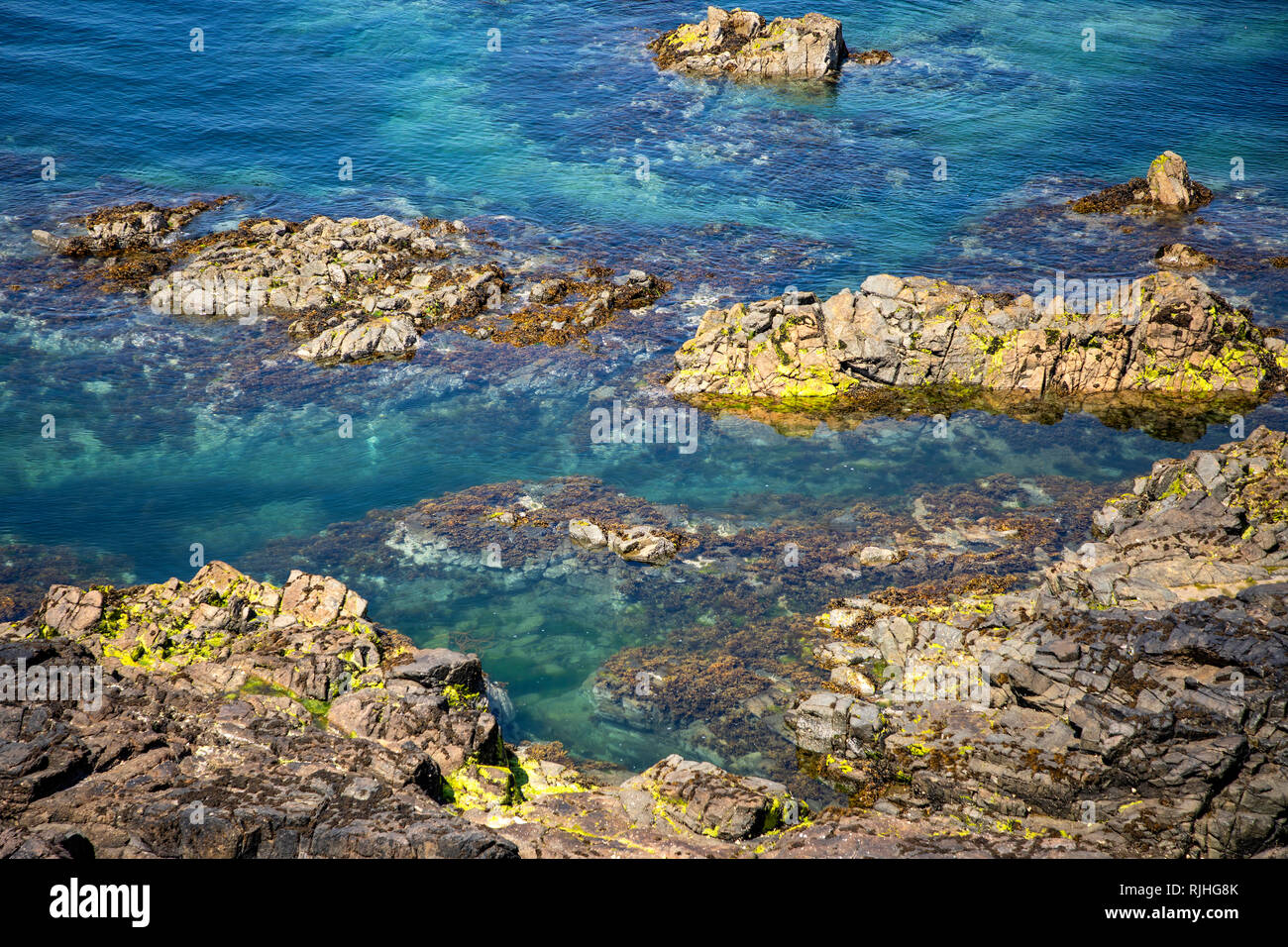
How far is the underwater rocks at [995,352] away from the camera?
144 ft

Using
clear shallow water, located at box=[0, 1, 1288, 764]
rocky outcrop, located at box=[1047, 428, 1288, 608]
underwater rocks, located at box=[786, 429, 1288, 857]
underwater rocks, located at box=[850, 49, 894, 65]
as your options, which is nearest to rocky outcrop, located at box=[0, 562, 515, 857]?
clear shallow water, located at box=[0, 1, 1288, 764]

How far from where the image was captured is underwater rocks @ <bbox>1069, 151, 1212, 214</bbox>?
59250 mm

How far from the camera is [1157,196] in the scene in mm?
59656

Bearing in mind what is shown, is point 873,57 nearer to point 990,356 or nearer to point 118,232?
point 990,356

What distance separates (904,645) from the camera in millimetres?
29438

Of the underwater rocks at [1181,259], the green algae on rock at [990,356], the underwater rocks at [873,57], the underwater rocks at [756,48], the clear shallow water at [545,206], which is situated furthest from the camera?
the underwater rocks at [873,57]

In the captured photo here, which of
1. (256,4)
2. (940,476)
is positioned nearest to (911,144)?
(940,476)

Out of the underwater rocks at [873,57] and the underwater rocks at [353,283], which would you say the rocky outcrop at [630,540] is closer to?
the underwater rocks at [353,283]

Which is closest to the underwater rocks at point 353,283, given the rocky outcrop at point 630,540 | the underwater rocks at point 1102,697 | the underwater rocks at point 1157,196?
the rocky outcrop at point 630,540

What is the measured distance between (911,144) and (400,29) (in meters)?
45.6

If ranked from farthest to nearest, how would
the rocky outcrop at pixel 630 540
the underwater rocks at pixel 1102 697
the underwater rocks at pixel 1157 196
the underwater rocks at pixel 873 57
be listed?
the underwater rocks at pixel 873 57, the underwater rocks at pixel 1157 196, the rocky outcrop at pixel 630 540, the underwater rocks at pixel 1102 697

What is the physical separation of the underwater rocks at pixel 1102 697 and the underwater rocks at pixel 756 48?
5624cm

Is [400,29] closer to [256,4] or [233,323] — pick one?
[256,4]

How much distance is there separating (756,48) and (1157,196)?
111ft
